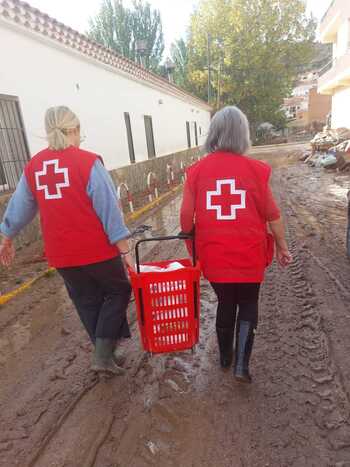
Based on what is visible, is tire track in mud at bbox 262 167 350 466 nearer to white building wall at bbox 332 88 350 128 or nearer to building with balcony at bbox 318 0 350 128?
building with balcony at bbox 318 0 350 128

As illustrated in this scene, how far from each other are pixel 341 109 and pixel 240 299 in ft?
64.0

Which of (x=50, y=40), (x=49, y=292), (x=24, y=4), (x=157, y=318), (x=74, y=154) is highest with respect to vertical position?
(x=24, y=4)

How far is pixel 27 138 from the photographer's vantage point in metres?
6.22

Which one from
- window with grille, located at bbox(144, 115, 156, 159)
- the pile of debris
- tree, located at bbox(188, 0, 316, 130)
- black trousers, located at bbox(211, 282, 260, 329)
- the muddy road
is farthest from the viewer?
tree, located at bbox(188, 0, 316, 130)

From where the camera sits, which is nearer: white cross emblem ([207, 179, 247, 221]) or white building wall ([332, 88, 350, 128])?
white cross emblem ([207, 179, 247, 221])

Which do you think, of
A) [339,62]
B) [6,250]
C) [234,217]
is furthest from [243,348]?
[339,62]

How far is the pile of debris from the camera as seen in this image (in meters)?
11.8

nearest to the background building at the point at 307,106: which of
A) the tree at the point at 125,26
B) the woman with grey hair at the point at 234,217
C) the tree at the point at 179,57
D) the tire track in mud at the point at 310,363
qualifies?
the tree at the point at 179,57

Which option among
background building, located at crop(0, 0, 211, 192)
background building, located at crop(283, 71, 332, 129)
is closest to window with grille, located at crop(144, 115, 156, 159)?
background building, located at crop(0, 0, 211, 192)

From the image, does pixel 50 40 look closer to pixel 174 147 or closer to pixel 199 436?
pixel 199 436

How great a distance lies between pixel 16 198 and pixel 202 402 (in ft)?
5.94

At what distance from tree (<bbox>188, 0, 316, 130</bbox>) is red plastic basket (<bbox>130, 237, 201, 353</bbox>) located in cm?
3071

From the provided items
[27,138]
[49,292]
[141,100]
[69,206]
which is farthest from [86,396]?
[141,100]

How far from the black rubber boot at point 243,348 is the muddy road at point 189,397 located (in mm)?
101
